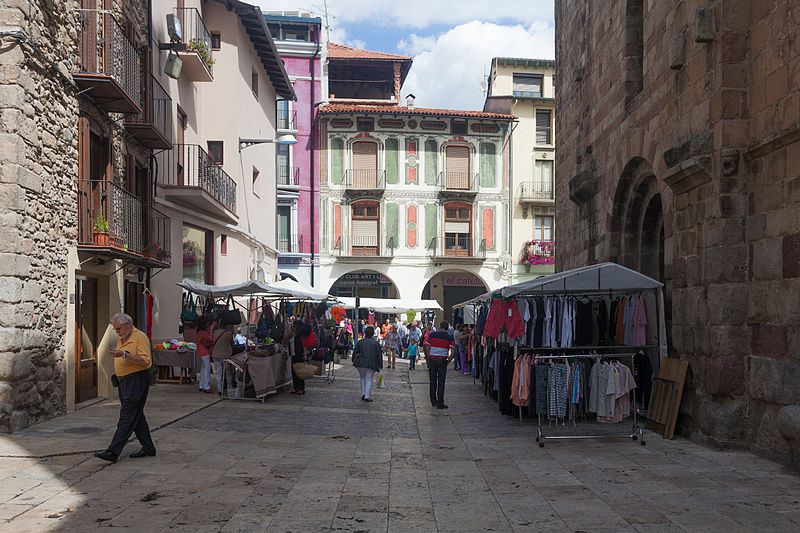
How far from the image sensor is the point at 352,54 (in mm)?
37531

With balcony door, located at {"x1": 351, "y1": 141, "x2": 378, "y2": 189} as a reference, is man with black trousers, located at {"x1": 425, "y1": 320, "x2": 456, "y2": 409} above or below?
below

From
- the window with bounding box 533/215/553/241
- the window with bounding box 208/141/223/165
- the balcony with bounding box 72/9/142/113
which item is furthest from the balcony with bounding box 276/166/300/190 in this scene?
the balcony with bounding box 72/9/142/113

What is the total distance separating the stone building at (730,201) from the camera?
806cm

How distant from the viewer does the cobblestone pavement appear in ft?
19.1

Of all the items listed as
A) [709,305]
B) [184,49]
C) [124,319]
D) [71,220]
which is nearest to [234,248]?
[184,49]

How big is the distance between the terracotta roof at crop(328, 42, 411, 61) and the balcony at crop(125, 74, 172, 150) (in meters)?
20.7

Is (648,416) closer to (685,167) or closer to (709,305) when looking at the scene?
(709,305)

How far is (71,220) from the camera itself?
38.1 feet

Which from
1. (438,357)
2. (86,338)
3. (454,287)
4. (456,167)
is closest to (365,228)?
(456,167)

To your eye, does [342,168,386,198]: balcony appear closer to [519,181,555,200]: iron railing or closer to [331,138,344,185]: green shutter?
[331,138,344,185]: green shutter

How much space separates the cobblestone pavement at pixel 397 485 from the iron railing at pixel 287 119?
2591cm

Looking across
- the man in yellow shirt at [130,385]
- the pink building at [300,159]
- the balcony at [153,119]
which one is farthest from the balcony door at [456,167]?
the man in yellow shirt at [130,385]

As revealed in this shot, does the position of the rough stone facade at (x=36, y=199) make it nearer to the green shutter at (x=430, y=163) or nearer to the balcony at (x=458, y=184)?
the green shutter at (x=430, y=163)

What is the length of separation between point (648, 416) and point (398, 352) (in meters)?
20.5
